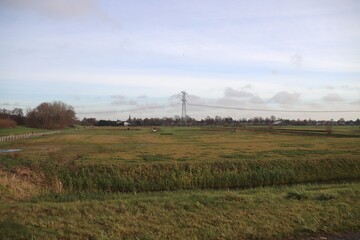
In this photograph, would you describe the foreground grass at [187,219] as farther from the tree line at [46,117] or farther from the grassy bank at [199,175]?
the tree line at [46,117]

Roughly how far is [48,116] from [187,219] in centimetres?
16498

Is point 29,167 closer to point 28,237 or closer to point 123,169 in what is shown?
point 123,169

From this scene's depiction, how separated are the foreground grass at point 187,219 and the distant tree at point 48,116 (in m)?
158

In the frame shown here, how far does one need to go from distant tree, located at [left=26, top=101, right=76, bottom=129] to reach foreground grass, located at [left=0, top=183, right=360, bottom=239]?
519 ft

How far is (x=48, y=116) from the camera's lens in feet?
534

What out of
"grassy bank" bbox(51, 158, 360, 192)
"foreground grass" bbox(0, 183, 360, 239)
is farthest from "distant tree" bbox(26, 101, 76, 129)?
"foreground grass" bbox(0, 183, 360, 239)

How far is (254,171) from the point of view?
2706 cm

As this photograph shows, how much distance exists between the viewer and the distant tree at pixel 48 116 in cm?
15975

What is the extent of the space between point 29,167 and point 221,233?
20285 millimetres

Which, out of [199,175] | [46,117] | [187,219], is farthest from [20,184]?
[46,117]

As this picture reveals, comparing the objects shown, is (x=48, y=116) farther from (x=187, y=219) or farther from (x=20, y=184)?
(x=187, y=219)

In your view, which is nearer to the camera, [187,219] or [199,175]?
[187,219]

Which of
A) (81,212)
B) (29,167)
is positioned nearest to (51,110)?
(29,167)

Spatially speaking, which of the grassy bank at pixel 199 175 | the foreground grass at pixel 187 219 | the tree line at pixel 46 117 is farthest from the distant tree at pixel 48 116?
the foreground grass at pixel 187 219
